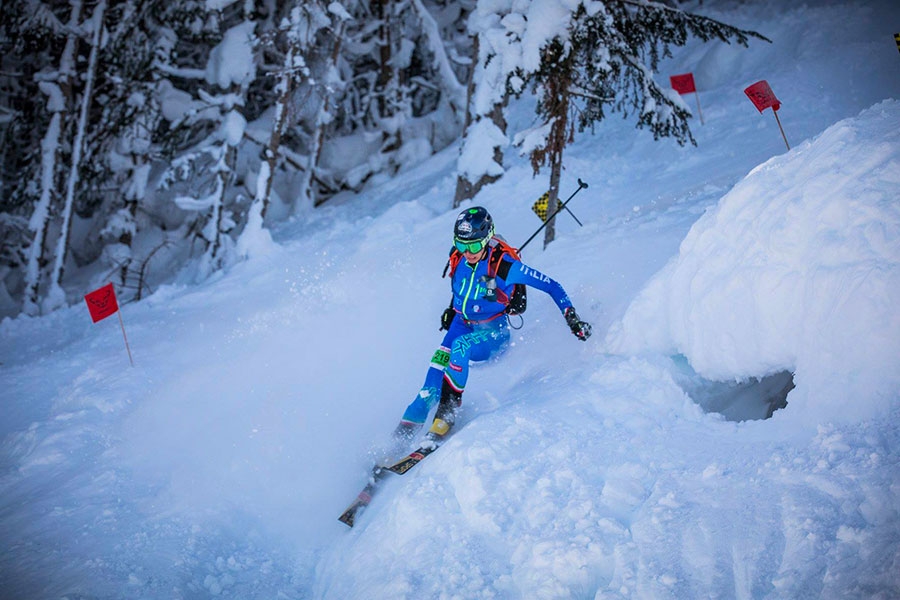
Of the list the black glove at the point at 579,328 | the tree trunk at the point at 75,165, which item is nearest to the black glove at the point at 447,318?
the black glove at the point at 579,328

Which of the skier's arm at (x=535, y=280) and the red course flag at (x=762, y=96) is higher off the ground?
the red course flag at (x=762, y=96)

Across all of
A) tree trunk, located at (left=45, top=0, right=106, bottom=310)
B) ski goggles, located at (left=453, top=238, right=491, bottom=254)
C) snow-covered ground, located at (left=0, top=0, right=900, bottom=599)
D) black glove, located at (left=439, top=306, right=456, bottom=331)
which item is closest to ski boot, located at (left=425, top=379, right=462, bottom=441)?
snow-covered ground, located at (left=0, top=0, right=900, bottom=599)

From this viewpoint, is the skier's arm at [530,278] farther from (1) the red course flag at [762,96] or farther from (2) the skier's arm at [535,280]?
(1) the red course flag at [762,96]

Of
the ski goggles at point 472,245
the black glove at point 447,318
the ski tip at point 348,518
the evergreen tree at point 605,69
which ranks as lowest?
the ski tip at point 348,518

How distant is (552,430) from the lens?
14.5 feet

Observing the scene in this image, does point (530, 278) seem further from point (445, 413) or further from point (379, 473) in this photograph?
point (379, 473)

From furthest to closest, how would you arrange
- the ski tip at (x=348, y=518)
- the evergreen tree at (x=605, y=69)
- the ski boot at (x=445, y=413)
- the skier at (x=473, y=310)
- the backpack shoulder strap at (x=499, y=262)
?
the evergreen tree at (x=605, y=69)
the backpack shoulder strap at (x=499, y=262)
the skier at (x=473, y=310)
the ski boot at (x=445, y=413)
the ski tip at (x=348, y=518)

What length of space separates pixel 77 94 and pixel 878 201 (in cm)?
1863

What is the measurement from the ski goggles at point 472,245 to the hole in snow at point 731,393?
232 cm

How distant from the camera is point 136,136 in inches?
627

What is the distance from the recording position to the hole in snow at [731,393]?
4508mm

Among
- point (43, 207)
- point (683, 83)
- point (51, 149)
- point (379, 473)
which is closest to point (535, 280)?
point (379, 473)

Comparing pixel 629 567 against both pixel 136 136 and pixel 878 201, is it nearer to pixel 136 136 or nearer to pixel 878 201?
pixel 878 201

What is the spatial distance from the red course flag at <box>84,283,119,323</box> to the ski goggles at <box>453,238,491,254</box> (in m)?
5.49
